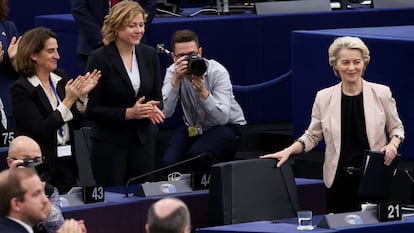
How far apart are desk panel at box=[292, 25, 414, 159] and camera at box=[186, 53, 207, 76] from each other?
125 centimetres

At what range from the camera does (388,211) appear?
7836 mm

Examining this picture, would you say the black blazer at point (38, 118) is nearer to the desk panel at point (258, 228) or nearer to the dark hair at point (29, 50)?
the dark hair at point (29, 50)

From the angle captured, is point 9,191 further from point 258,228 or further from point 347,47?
point 347,47

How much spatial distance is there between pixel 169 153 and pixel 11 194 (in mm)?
4155

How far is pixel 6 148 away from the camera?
9.55m

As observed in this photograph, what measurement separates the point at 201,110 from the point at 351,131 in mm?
1928

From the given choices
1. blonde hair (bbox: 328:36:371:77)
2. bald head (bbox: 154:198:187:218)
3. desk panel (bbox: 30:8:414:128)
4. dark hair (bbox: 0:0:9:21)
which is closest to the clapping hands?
blonde hair (bbox: 328:36:371:77)

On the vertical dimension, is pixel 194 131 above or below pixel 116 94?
below

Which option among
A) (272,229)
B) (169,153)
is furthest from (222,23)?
(272,229)

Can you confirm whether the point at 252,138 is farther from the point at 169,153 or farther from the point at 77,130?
the point at 77,130

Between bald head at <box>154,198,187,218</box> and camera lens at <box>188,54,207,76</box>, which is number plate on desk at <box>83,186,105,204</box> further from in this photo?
bald head at <box>154,198,187,218</box>

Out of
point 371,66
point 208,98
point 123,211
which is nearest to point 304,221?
point 123,211

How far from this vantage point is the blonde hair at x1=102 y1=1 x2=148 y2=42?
9.33 metres

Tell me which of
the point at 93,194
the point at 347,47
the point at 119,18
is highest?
the point at 119,18
